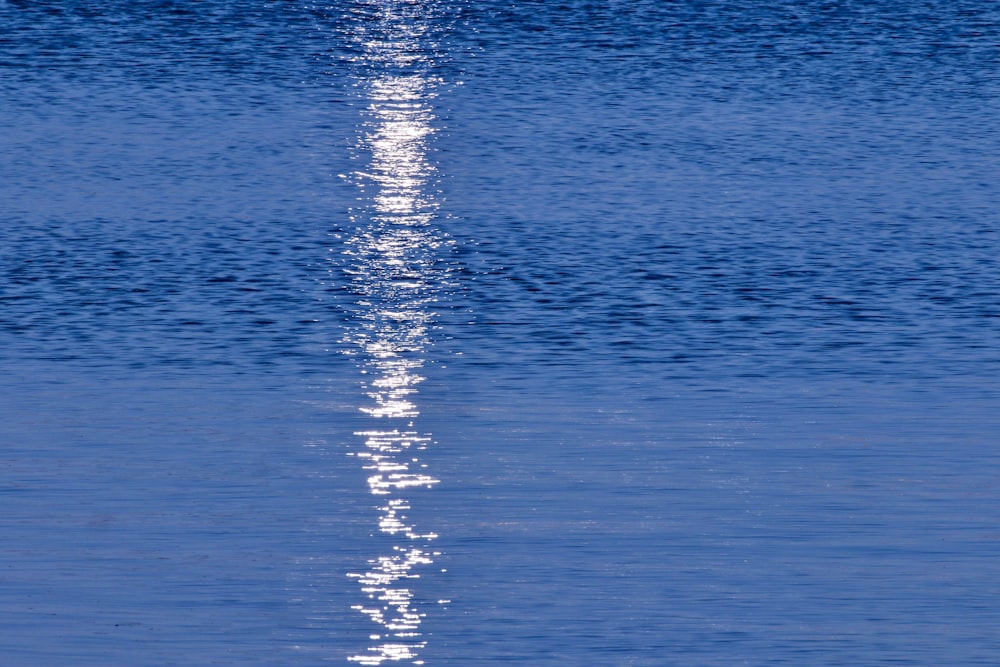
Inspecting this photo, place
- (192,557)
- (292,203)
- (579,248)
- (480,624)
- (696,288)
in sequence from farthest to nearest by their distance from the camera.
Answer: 1. (292,203)
2. (579,248)
3. (696,288)
4. (192,557)
5. (480,624)

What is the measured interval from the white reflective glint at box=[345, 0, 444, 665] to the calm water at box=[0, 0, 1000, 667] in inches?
1.3

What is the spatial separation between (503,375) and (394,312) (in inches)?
67.4

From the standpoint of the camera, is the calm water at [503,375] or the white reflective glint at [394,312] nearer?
the calm water at [503,375]

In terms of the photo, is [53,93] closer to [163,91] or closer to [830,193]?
[163,91]

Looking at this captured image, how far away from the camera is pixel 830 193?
14.8m

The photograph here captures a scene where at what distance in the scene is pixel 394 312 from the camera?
1097cm

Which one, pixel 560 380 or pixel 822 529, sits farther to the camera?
pixel 560 380

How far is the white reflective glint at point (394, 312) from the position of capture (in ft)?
21.7

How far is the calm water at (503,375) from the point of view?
6.43 m

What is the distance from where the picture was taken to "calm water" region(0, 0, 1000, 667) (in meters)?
6.43

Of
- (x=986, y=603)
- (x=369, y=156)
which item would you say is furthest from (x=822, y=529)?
(x=369, y=156)

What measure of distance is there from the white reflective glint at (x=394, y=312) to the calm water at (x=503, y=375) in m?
0.03

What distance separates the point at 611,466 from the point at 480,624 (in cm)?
184

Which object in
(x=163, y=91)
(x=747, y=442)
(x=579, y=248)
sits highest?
(x=747, y=442)
